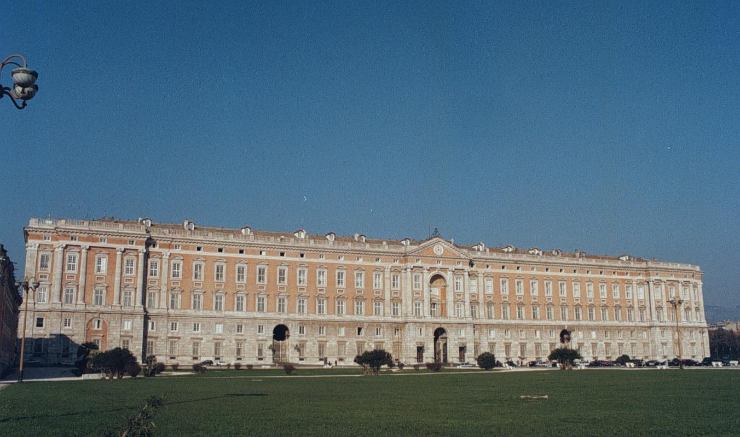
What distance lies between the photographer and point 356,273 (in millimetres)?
79375

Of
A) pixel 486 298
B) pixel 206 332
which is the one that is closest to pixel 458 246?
pixel 486 298

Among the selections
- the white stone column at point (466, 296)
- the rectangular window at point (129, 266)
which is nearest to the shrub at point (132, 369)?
the rectangular window at point (129, 266)

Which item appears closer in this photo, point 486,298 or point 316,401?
point 316,401

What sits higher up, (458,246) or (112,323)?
(458,246)

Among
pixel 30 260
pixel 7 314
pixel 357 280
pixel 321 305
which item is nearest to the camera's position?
pixel 7 314

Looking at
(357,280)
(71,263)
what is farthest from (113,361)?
(357,280)

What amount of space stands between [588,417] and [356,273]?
6051 centimetres

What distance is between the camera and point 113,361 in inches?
1781

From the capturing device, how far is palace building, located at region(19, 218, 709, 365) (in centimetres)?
6675

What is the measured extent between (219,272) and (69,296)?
14.7 m

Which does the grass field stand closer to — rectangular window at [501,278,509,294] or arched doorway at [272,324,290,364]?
arched doorway at [272,324,290,364]

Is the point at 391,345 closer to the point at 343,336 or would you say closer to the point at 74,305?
the point at 343,336

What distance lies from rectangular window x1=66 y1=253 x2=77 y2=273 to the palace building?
10cm

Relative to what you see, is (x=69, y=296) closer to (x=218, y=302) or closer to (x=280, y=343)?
(x=218, y=302)
